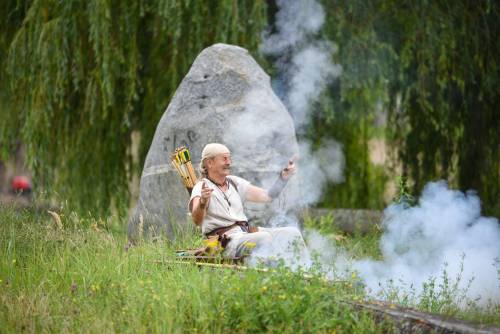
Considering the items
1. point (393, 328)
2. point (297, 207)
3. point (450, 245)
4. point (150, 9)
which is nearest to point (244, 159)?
point (297, 207)

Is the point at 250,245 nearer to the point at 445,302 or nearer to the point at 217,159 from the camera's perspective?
→ the point at 217,159

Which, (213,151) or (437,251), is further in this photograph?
(437,251)

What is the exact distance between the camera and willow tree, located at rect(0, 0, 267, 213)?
9711mm

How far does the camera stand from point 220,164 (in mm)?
6664

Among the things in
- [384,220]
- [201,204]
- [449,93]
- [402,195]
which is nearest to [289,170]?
[201,204]

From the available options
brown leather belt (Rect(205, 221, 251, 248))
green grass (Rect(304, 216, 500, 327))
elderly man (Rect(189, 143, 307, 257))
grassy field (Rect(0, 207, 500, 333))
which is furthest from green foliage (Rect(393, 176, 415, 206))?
grassy field (Rect(0, 207, 500, 333))

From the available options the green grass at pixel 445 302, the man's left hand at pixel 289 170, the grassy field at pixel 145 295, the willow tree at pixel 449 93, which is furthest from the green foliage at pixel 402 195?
the willow tree at pixel 449 93

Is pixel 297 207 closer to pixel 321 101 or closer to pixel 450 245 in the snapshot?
pixel 450 245

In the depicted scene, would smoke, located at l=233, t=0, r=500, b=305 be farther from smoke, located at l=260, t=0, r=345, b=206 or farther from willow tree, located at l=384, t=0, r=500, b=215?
willow tree, located at l=384, t=0, r=500, b=215

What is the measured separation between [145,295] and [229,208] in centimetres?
136

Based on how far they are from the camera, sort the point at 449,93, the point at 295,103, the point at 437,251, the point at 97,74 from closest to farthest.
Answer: the point at 437,251
the point at 97,74
the point at 295,103
the point at 449,93

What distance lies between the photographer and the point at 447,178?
36.6 ft

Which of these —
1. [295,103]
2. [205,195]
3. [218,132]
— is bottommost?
[205,195]

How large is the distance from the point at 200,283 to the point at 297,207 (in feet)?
9.66
